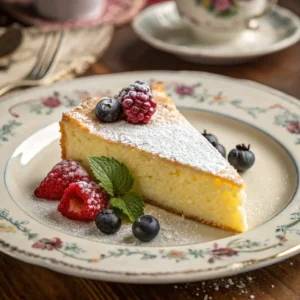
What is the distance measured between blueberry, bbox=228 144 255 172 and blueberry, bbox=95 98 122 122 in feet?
1.32

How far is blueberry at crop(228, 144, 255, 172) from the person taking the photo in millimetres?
1928

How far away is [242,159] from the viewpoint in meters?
1.93

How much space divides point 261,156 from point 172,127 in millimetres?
345

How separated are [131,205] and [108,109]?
36 cm

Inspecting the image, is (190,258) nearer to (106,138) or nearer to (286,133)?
(106,138)

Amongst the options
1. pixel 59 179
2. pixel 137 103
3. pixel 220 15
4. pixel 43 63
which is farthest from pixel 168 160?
pixel 220 15

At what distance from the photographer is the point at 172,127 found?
1.93 metres

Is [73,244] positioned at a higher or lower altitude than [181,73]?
higher

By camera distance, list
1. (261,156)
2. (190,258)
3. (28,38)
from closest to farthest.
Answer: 1. (190,258)
2. (261,156)
3. (28,38)

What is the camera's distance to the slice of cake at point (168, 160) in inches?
67.9

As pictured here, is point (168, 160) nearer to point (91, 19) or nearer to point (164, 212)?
point (164, 212)

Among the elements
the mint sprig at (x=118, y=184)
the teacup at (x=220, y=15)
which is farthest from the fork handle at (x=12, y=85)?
the teacup at (x=220, y=15)

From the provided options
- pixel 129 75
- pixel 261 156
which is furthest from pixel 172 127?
pixel 129 75

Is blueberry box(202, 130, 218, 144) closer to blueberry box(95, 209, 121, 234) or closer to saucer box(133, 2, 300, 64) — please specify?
blueberry box(95, 209, 121, 234)
